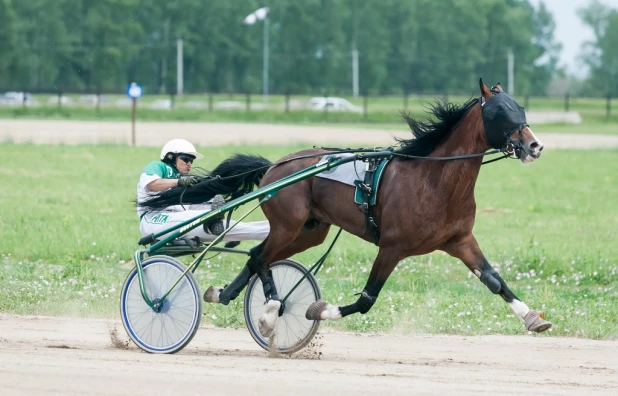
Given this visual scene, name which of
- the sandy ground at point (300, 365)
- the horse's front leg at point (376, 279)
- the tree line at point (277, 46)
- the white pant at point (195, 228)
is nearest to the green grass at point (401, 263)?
the sandy ground at point (300, 365)

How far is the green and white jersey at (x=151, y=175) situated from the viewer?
766 centimetres

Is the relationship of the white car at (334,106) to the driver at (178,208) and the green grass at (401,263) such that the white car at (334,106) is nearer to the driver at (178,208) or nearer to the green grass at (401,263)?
the green grass at (401,263)

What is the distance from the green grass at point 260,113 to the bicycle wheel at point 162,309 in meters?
25.2

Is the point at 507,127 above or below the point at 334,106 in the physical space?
above

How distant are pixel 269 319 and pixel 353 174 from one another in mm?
1028

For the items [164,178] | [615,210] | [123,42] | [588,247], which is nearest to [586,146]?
[615,210]

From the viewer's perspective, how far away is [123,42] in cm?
6069

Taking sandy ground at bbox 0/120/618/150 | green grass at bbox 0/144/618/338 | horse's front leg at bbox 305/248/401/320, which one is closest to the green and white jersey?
green grass at bbox 0/144/618/338

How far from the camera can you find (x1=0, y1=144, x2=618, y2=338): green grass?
837 cm

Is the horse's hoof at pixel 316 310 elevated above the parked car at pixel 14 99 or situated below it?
below

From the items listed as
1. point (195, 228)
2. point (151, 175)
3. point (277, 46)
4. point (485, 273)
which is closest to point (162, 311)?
point (195, 228)

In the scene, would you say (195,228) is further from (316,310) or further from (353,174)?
(353,174)

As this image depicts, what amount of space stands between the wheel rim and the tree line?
154ft

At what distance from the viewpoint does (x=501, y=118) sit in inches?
252
